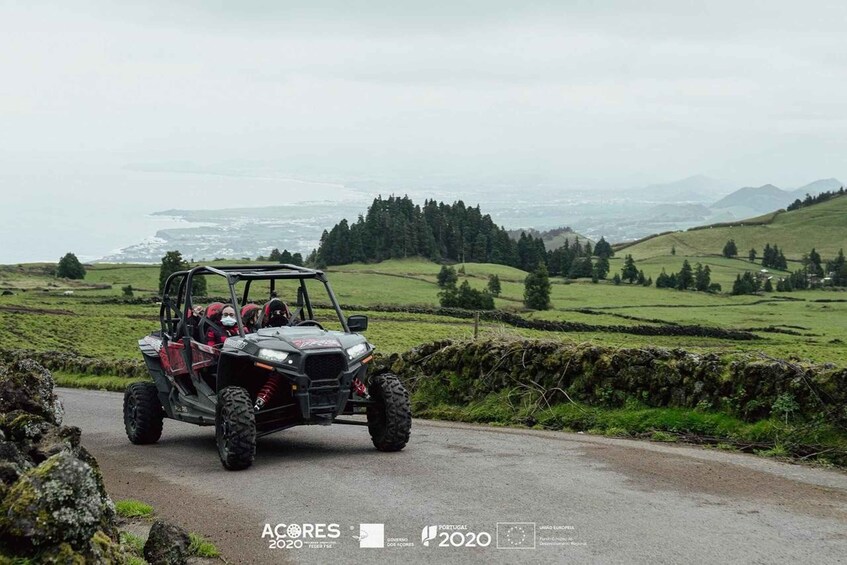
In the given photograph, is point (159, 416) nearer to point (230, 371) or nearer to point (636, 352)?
point (230, 371)

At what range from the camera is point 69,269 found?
142 meters

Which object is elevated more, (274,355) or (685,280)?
(274,355)

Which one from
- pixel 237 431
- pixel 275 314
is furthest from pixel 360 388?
pixel 237 431

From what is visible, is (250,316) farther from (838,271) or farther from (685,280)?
(838,271)

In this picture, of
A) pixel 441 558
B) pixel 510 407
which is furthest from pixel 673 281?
pixel 441 558

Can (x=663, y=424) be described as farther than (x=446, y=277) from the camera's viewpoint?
No

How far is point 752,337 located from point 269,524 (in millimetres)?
74191

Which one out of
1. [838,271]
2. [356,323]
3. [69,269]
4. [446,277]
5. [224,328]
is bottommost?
[838,271]

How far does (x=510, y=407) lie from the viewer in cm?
1802

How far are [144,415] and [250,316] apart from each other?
2908 mm

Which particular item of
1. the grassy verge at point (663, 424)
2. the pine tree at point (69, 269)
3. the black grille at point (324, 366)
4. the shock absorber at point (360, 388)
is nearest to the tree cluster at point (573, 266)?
the pine tree at point (69, 269)

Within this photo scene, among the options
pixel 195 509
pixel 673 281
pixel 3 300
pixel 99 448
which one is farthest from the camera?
pixel 673 281

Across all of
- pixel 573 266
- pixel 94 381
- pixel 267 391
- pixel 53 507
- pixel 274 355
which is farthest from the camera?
pixel 573 266

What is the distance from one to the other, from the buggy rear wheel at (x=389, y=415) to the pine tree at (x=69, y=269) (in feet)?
450
